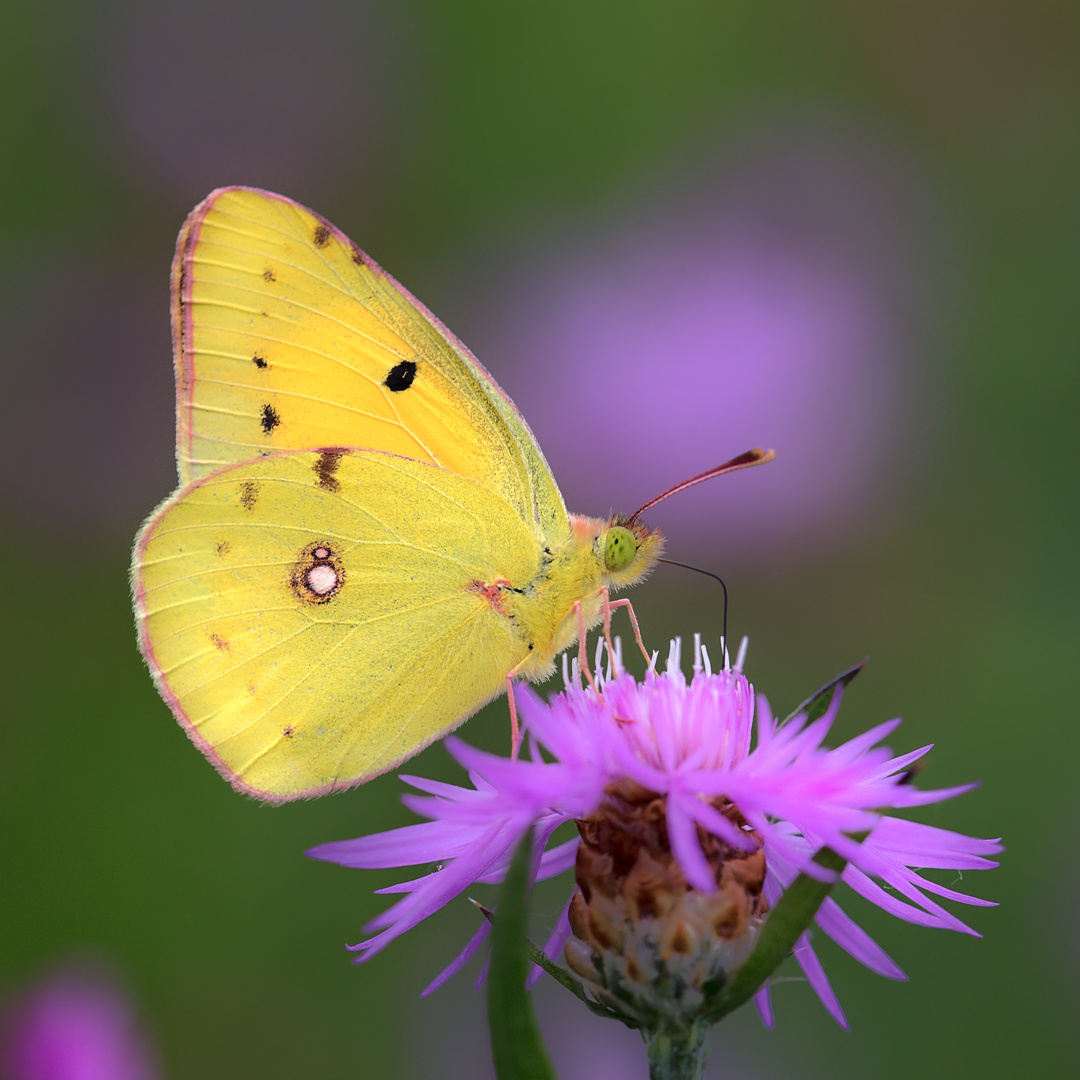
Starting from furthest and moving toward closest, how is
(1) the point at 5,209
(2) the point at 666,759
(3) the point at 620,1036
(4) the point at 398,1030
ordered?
(1) the point at 5,209
(4) the point at 398,1030
(3) the point at 620,1036
(2) the point at 666,759

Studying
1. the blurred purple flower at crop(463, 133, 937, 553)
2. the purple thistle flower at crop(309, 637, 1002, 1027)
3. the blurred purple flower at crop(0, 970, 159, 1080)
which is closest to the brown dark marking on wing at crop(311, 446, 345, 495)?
the purple thistle flower at crop(309, 637, 1002, 1027)

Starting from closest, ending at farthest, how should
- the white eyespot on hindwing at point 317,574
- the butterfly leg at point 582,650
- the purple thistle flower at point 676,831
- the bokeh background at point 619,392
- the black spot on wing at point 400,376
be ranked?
the purple thistle flower at point 676,831
the butterfly leg at point 582,650
the white eyespot on hindwing at point 317,574
the black spot on wing at point 400,376
the bokeh background at point 619,392

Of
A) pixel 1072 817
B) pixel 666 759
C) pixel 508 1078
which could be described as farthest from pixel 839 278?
pixel 508 1078

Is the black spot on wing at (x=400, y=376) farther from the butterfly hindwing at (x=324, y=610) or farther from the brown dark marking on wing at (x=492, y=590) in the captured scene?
the brown dark marking on wing at (x=492, y=590)

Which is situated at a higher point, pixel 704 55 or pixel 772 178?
pixel 704 55

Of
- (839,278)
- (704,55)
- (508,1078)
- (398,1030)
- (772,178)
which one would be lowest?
(398,1030)

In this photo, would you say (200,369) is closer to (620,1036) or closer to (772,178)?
(620,1036)

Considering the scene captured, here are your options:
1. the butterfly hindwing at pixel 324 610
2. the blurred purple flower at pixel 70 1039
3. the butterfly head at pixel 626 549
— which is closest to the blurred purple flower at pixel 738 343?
the butterfly head at pixel 626 549

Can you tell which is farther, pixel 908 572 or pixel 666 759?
pixel 908 572
